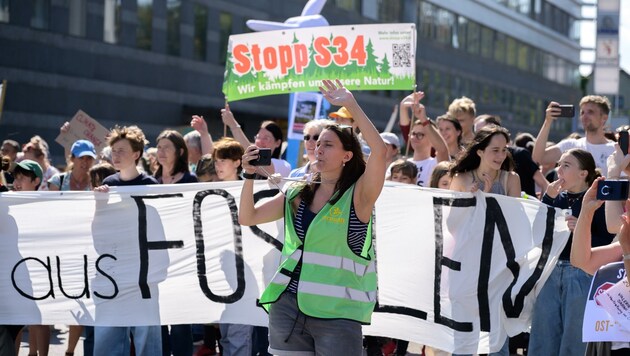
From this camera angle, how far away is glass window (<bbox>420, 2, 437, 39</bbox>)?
1879 inches

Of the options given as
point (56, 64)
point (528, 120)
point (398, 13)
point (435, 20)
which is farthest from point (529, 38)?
point (56, 64)

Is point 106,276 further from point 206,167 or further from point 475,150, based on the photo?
point 475,150

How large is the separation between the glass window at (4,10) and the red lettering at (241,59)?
17.7 m

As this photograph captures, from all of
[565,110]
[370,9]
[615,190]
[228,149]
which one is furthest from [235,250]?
[370,9]

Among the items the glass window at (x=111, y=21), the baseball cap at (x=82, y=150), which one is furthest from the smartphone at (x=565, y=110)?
the glass window at (x=111, y=21)

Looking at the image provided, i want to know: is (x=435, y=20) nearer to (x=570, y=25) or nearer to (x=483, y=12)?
(x=483, y=12)

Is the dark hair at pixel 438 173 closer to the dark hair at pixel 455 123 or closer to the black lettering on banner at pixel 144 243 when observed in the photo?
the dark hair at pixel 455 123

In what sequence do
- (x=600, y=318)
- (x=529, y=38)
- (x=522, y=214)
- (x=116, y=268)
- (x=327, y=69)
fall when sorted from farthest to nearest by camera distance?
(x=529, y=38) < (x=327, y=69) < (x=116, y=268) < (x=522, y=214) < (x=600, y=318)

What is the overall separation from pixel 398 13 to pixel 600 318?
4120 cm

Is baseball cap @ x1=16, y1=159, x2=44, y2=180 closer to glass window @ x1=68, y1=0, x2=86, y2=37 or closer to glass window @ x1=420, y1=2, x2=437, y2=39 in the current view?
glass window @ x1=68, y1=0, x2=86, y2=37

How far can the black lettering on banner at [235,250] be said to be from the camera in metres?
7.81

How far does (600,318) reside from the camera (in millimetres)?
5211

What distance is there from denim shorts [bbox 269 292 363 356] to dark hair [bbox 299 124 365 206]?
1.92 ft

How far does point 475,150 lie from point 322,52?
11.4 feet
